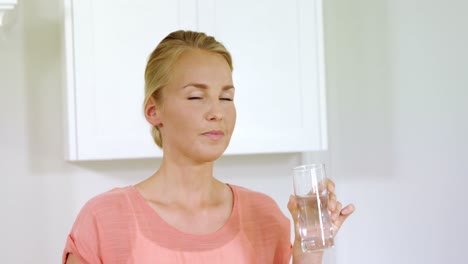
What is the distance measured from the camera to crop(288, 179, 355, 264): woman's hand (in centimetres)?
143

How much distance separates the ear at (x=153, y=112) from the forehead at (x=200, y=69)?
0.27 feet

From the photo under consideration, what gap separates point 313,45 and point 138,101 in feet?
1.98

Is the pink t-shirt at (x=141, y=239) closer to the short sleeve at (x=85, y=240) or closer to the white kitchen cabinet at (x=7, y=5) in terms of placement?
the short sleeve at (x=85, y=240)

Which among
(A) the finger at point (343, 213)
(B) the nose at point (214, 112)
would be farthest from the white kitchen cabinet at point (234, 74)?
(A) the finger at point (343, 213)

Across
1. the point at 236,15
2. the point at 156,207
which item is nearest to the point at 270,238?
the point at 156,207

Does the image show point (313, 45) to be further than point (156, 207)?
Yes

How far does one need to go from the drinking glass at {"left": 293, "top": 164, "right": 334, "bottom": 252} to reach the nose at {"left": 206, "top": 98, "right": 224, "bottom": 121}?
0.67 feet

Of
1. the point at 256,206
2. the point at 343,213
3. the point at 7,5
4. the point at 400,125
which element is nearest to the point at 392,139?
the point at 400,125

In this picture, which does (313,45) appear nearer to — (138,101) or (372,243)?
(138,101)

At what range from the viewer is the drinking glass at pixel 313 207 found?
54.8 inches

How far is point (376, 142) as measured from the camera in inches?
110

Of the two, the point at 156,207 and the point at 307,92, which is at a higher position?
the point at 307,92

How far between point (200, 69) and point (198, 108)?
0.29 ft

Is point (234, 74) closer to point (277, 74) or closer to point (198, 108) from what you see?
point (277, 74)
